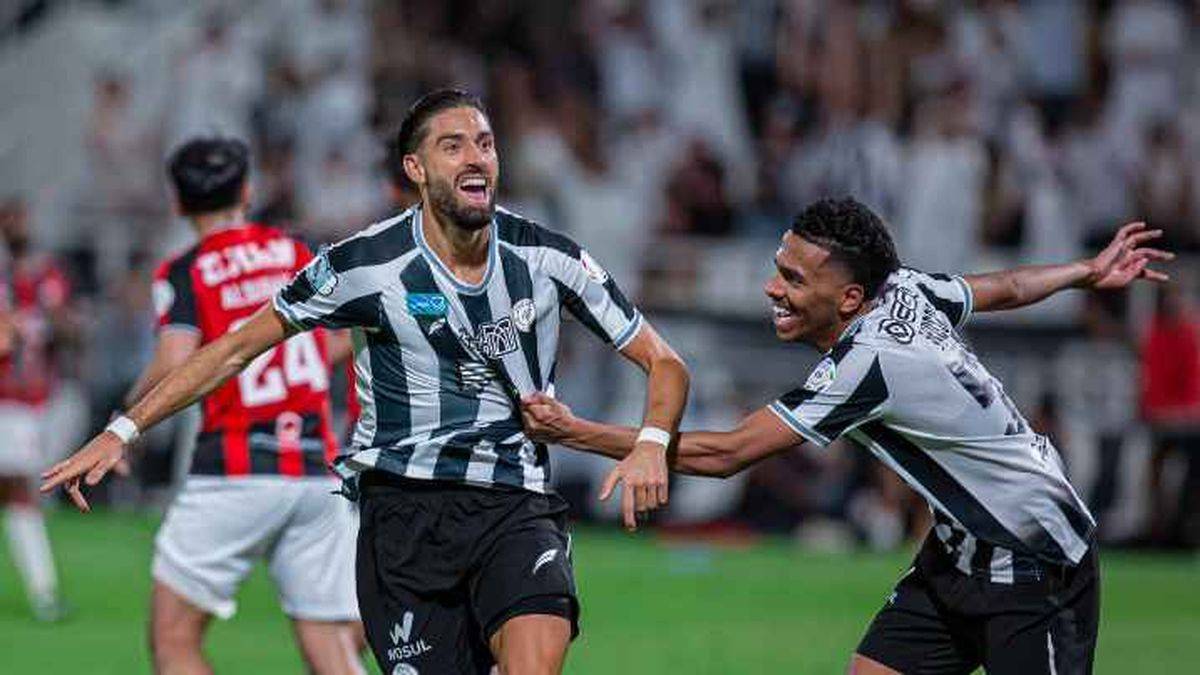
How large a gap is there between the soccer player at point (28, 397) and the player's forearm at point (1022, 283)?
25.7 ft

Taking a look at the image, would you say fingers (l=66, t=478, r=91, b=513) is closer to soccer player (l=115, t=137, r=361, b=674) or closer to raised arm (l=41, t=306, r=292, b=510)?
raised arm (l=41, t=306, r=292, b=510)

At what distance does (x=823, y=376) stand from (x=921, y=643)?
1069 mm

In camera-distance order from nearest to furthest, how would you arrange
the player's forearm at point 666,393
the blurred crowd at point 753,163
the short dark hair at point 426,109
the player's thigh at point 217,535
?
the player's forearm at point 666,393 → the short dark hair at point 426,109 → the player's thigh at point 217,535 → the blurred crowd at point 753,163

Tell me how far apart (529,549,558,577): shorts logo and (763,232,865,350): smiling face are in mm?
1031

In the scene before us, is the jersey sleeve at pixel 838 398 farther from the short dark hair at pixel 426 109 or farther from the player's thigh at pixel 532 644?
the short dark hair at pixel 426 109

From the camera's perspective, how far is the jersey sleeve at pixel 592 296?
7.45 m

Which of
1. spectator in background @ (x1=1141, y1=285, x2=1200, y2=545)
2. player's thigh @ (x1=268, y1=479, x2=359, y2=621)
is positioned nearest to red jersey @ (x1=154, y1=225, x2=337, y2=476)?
player's thigh @ (x1=268, y1=479, x2=359, y2=621)

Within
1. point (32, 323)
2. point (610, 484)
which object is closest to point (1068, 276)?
point (610, 484)

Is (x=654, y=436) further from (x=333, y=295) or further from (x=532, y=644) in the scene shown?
(x=333, y=295)

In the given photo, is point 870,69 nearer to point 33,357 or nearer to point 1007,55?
point 1007,55

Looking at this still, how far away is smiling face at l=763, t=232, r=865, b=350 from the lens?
24.0 ft

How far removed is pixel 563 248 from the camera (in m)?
7.48

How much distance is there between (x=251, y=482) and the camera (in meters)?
9.17

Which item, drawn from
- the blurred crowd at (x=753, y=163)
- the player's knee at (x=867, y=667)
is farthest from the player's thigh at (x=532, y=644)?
the blurred crowd at (x=753, y=163)
